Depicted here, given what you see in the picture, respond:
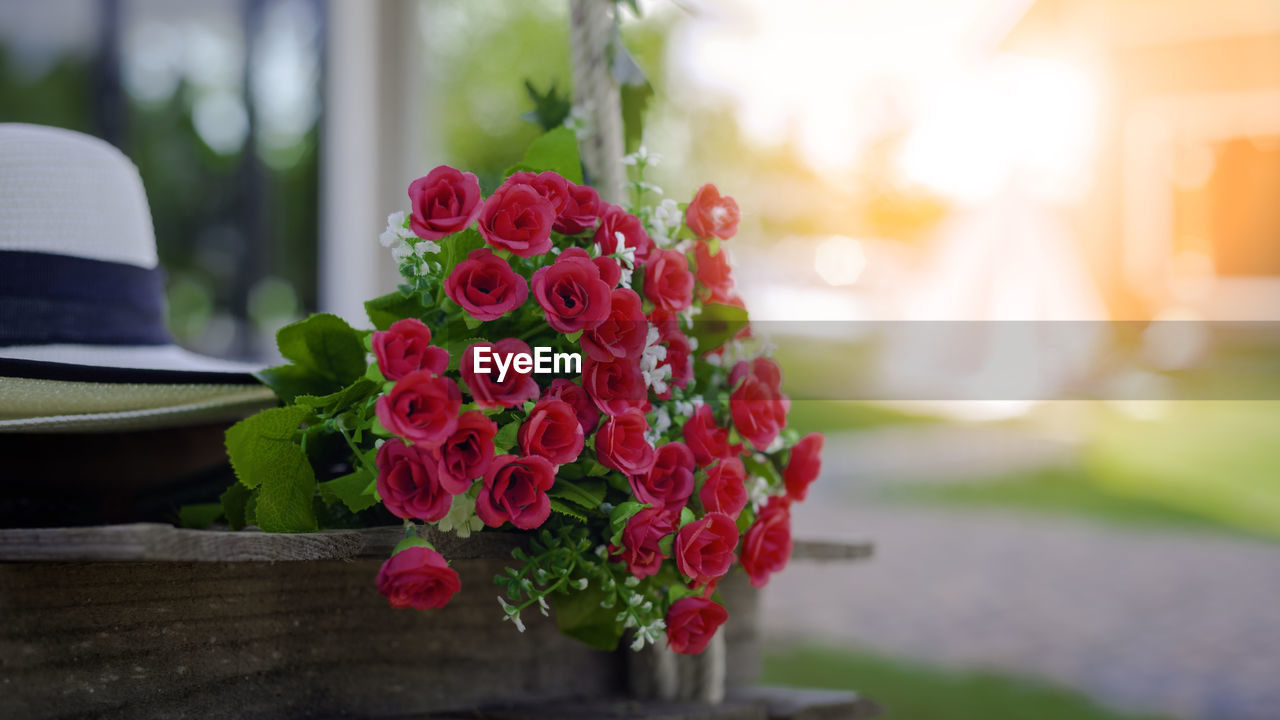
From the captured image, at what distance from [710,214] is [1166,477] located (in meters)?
5.21

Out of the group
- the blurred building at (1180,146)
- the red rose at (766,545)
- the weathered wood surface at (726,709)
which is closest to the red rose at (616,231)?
the red rose at (766,545)

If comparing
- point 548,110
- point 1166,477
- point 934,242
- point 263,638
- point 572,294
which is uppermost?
point 934,242

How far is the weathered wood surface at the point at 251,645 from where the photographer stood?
0.52m

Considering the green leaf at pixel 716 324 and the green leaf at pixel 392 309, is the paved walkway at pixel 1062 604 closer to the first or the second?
Result: the green leaf at pixel 716 324

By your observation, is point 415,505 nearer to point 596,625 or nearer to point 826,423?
point 596,625

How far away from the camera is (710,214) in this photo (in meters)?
0.68

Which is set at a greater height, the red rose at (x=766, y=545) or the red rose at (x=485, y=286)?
the red rose at (x=485, y=286)

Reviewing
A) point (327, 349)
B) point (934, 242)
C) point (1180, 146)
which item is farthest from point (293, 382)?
point (1180, 146)

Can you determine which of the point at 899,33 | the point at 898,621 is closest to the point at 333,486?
the point at 898,621

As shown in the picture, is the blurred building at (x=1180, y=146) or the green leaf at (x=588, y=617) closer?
the green leaf at (x=588, y=617)

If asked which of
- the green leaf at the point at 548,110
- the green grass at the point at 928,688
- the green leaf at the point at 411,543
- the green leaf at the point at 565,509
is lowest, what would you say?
the green grass at the point at 928,688

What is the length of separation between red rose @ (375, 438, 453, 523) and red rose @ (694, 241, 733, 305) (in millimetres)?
256

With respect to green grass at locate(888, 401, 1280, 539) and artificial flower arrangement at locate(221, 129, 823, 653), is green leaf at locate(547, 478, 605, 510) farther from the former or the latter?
green grass at locate(888, 401, 1280, 539)

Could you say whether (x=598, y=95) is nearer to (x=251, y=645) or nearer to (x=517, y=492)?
(x=517, y=492)
